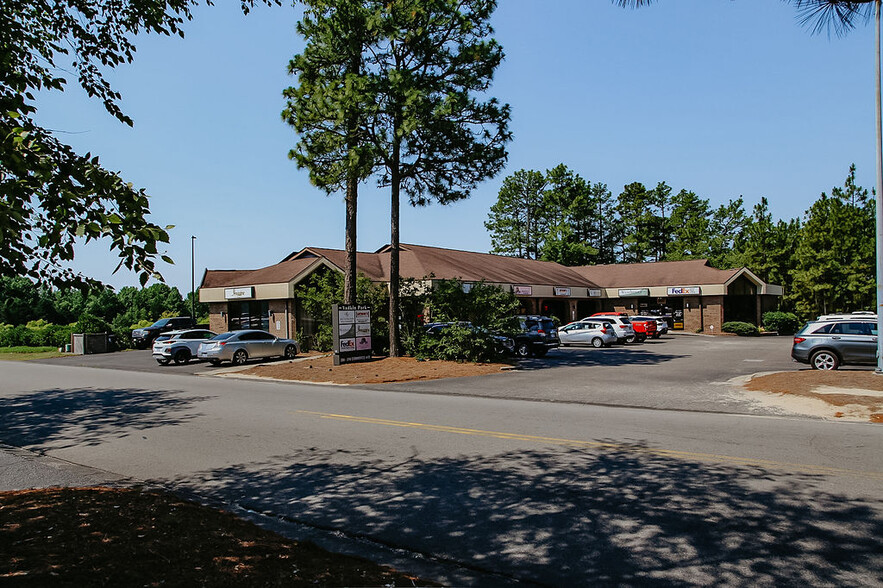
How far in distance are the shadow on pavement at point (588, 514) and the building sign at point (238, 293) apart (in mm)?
28462

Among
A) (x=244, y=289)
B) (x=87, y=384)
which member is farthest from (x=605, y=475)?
(x=244, y=289)

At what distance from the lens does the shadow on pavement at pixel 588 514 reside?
4641 millimetres

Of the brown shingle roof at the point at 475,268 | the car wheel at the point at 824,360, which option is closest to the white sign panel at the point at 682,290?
the brown shingle roof at the point at 475,268

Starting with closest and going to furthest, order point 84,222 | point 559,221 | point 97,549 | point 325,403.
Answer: point 84,222 < point 97,549 < point 325,403 < point 559,221

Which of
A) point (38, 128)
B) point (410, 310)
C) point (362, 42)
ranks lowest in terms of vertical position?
point (410, 310)

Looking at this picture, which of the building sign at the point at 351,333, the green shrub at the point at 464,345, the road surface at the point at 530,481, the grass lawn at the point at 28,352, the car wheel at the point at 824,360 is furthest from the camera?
the grass lawn at the point at 28,352

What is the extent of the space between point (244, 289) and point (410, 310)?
14.0 m

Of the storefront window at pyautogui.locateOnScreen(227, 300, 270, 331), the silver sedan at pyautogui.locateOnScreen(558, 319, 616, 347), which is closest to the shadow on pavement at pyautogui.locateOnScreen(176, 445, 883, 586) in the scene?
the silver sedan at pyautogui.locateOnScreen(558, 319, 616, 347)

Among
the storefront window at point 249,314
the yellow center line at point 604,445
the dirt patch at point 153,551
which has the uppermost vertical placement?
the storefront window at point 249,314

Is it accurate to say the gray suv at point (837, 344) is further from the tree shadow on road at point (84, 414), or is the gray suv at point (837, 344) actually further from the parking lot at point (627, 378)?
the tree shadow on road at point (84, 414)

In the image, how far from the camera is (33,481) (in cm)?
764

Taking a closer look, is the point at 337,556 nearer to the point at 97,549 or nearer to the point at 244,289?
the point at 97,549

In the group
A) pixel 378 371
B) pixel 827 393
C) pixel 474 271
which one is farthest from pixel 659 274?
pixel 827 393

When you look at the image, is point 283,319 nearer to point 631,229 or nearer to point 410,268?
point 410,268
